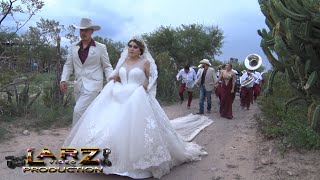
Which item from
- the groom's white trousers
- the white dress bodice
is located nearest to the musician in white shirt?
the groom's white trousers

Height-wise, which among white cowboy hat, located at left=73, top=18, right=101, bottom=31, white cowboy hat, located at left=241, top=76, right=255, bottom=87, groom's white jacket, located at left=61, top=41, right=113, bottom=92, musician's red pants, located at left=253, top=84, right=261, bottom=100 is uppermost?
white cowboy hat, located at left=73, top=18, right=101, bottom=31

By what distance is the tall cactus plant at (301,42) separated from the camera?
5.31m

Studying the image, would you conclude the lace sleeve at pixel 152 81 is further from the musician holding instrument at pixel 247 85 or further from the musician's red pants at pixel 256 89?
the musician's red pants at pixel 256 89

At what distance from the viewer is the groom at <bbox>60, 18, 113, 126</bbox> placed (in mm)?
7098

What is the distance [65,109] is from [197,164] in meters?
5.46

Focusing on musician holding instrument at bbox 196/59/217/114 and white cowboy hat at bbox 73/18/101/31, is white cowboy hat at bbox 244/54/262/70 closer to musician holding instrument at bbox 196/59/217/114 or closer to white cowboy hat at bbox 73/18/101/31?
musician holding instrument at bbox 196/59/217/114

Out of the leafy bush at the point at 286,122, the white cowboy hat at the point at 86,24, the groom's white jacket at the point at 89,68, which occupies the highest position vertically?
the white cowboy hat at the point at 86,24

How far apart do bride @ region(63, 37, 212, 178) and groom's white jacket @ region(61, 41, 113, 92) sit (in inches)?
19.4

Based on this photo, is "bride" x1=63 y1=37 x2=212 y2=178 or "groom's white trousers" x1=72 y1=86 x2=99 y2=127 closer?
"bride" x1=63 y1=37 x2=212 y2=178

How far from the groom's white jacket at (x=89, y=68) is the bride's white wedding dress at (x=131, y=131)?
59 cm

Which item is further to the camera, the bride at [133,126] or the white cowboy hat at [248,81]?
the white cowboy hat at [248,81]

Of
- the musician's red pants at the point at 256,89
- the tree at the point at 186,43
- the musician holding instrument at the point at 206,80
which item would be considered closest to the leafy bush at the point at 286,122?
the musician holding instrument at the point at 206,80

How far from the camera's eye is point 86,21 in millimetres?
7145

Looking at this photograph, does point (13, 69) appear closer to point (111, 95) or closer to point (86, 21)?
point (86, 21)
